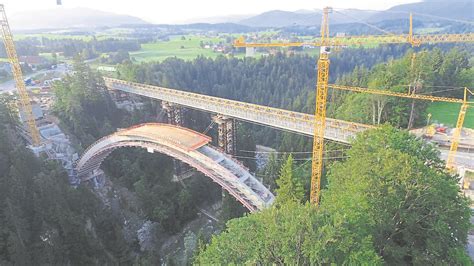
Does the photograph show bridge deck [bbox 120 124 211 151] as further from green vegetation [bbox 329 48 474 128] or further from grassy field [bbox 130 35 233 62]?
grassy field [bbox 130 35 233 62]

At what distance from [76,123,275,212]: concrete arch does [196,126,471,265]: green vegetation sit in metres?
14.8

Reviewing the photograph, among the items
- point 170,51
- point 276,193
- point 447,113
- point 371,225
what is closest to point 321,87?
point 276,193

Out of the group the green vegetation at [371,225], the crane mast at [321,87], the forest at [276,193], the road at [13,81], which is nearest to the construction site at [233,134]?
the crane mast at [321,87]

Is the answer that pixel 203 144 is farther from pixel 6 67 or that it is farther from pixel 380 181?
pixel 6 67

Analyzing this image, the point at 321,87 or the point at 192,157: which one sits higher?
the point at 321,87

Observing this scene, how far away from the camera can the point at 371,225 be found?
1961 centimetres

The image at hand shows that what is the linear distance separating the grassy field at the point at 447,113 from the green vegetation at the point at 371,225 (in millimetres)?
31257

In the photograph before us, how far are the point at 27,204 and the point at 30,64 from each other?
7513cm

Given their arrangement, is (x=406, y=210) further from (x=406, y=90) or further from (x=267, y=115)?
(x=406, y=90)

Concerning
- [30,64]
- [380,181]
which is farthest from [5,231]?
[30,64]

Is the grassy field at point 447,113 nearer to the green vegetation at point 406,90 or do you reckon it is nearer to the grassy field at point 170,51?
the green vegetation at point 406,90

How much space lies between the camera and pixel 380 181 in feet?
68.8

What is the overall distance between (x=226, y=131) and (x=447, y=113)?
3526cm

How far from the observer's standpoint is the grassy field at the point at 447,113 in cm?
4930
